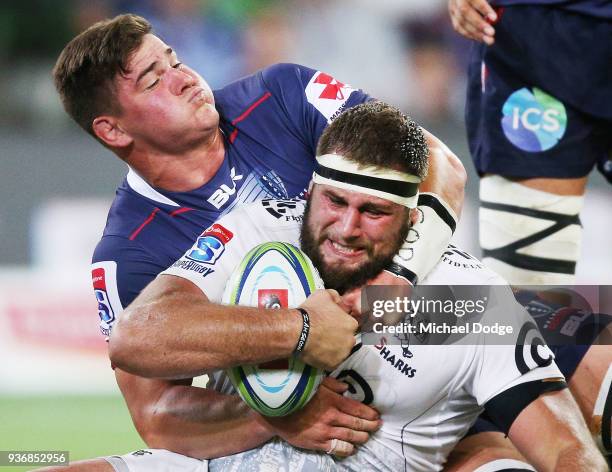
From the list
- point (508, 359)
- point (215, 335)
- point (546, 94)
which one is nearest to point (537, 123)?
point (546, 94)

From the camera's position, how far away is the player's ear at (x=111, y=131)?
3584 millimetres

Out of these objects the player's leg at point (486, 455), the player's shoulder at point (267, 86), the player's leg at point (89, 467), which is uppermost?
the player's shoulder at point (267, 86)

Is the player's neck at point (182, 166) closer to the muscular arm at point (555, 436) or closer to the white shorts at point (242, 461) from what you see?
the white shorts at point (242, 461)

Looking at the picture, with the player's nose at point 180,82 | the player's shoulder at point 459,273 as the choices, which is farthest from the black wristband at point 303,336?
the player's nose at point 180,82

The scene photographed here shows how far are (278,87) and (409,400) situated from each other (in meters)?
1.31

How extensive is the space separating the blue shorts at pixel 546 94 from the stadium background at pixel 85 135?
2.85m

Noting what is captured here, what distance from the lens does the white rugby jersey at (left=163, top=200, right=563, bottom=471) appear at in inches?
111

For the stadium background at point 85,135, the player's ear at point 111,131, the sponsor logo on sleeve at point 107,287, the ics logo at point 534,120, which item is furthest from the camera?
the stadium background at point 85,135

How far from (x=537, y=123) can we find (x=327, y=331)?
155 centimetres

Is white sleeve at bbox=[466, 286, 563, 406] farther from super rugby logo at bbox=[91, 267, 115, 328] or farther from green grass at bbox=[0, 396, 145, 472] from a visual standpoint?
green grass at bbox=[0, 396, 145, 472]

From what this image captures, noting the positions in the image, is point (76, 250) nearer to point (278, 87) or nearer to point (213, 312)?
point (278, 87)

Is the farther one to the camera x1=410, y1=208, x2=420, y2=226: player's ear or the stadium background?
the stadium background

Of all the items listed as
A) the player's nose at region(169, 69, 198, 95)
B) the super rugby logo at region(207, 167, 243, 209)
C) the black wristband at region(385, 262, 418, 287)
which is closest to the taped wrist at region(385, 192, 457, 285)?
the black wristband at region(385, 262, 418, 287)

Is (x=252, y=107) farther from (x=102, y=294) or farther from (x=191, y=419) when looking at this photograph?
(x=191, y=419)
